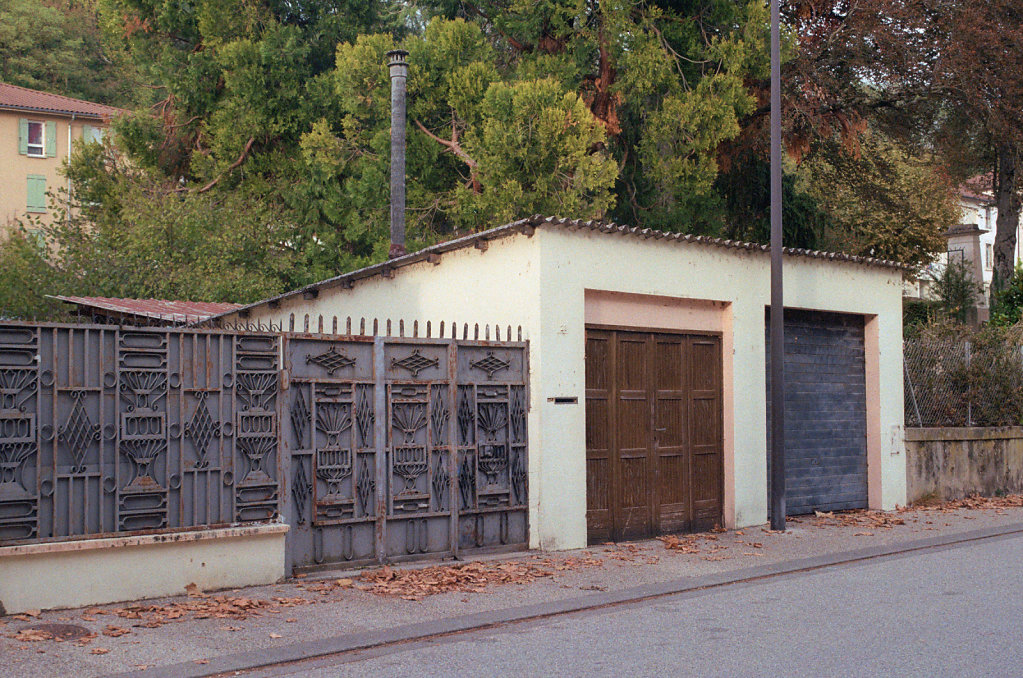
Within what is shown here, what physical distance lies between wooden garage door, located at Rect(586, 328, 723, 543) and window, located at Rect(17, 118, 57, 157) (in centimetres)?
4038

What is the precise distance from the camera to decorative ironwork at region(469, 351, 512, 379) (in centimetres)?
1178

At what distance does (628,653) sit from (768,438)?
8.18 m

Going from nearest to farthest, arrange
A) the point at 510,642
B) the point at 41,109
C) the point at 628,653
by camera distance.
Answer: the point at 628,653 → the point at 510,642 → the point at 41,109

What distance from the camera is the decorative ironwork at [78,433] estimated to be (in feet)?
29.2

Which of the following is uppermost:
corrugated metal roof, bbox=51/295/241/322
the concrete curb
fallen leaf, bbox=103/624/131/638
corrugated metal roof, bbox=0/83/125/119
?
corrugated metal roof, bbox=0/83/125/119

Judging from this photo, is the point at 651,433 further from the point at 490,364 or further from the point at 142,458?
the point at 142,458

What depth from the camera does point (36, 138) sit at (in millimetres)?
47094

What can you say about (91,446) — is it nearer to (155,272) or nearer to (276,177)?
(155,272)

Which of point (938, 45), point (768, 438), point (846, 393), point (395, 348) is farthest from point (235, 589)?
point (938, 45)

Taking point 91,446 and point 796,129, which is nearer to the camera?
point 91,446

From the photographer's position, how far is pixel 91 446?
29.7 ft

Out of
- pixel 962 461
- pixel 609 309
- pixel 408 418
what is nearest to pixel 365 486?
pixel 408 418

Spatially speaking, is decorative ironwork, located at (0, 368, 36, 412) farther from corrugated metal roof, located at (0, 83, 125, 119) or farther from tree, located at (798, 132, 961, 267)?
corrugated metal roof, located at (0, 83, 125, 119)

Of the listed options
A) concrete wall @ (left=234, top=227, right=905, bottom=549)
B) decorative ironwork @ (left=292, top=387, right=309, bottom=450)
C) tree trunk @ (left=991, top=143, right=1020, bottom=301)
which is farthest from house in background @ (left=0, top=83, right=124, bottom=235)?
decorative ironwork @ (left=292, top=387, right=309, bottom=450)
